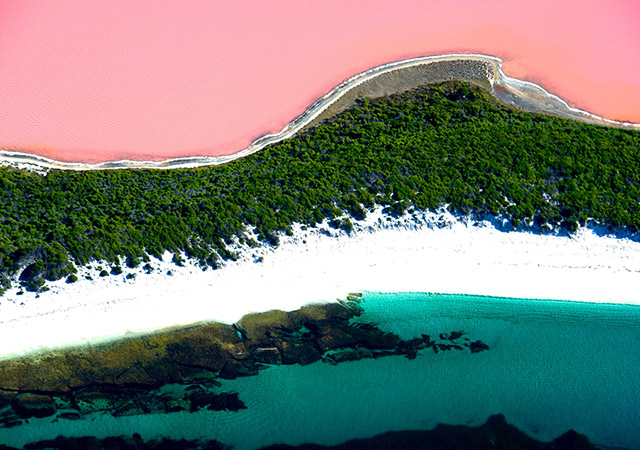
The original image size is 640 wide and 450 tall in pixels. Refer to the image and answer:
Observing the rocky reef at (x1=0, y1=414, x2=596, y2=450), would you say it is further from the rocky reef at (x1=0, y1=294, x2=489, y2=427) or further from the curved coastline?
the curved coastline

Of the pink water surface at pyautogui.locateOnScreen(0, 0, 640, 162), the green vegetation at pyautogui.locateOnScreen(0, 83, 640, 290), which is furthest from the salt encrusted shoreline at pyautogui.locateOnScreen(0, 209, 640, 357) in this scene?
the pink water surface at pyautogui.locateOnScreen(0, 0, 640, 162)

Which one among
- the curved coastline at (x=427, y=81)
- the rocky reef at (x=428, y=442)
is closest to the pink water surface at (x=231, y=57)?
the curved coastline at (x=427, y=81)

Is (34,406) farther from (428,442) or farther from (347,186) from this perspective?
(347,186)

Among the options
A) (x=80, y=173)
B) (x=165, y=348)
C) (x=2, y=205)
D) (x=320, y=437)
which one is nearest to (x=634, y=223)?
(x=320, y=437)

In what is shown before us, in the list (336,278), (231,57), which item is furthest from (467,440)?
(231,57)

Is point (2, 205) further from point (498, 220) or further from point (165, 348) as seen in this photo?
point (498, 220)
